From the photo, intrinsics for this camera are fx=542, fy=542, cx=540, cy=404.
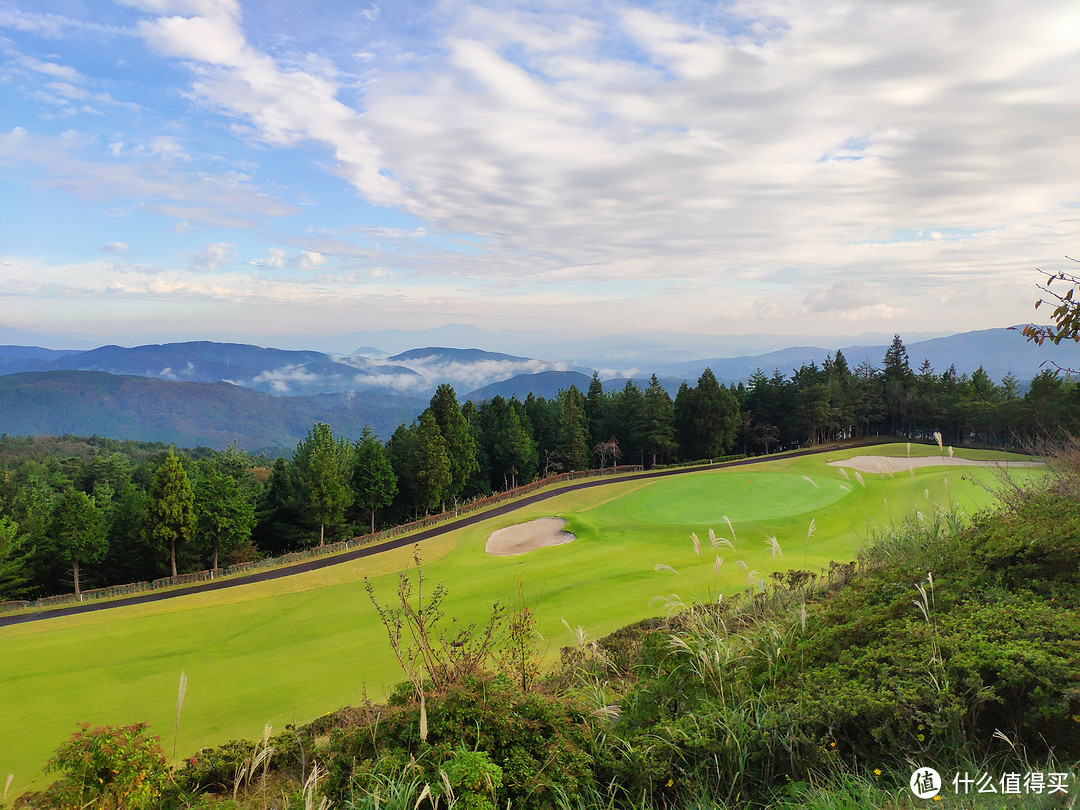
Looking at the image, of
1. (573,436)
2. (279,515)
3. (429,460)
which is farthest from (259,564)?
(573,436)

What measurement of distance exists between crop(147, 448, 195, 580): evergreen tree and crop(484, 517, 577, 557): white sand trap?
580 inches

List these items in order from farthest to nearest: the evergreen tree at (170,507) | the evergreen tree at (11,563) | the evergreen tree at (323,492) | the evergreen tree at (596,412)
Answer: the evergreen tree at (596,412) < the evergreen tree at (323,492) < the evergreen tree at (170,507) < the evergreen tree at (11,563)

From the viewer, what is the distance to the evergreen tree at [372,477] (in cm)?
3397

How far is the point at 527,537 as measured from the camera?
79.8 ft

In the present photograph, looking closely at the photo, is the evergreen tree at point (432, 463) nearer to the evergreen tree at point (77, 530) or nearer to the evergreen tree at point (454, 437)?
the evergreen tree at point (454, 437)

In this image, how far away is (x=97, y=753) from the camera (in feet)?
15.1

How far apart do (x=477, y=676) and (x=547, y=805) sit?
106 cm

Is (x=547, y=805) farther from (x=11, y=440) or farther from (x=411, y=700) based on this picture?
(x=11, y=440)

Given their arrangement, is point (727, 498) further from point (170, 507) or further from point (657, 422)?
point (170, 507)

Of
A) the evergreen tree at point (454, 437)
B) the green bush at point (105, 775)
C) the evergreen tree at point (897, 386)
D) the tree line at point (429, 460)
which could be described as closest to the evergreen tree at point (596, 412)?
the tree line at point (429, 460)

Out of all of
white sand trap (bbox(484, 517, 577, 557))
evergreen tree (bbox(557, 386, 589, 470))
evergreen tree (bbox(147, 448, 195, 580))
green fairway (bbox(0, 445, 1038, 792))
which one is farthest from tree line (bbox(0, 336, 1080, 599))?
white sand trap (bbox(484, 517, 577, 557))

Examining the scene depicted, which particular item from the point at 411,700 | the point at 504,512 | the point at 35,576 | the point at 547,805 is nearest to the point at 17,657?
the point at 411,700

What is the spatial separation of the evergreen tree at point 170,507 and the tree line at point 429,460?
6 centimetres

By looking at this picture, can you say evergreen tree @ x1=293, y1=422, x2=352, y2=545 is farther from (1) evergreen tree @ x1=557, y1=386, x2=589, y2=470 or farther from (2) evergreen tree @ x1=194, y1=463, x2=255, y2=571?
(1) evergreen tree @ x1=557, y1=386, x2=589, y2=470
